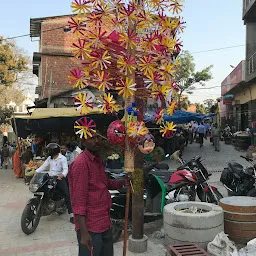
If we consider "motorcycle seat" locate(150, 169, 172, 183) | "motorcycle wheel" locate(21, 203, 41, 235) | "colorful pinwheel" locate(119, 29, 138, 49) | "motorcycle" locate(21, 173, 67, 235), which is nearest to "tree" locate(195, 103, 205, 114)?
"motorcycle seat" locate(150, 169, 172, 183)

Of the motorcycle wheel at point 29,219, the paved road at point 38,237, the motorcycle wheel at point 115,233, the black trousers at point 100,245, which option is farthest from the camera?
the motorcycle wheel at point 29,219

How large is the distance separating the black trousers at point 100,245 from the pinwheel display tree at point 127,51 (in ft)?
2.70

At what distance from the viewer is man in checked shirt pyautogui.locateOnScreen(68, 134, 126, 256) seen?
9.45ft

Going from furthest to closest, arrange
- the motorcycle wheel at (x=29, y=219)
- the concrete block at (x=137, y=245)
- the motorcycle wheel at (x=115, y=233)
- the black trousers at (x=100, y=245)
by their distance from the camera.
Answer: the motorcycle wheel at (x=29, y=219), the motorcycle wheel at (x=115, y=233), the concrete block at (x=137, y=245), the black trousers at (x=100, y=245)

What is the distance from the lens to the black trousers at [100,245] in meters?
2.99

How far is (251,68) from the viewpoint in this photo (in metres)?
17.9

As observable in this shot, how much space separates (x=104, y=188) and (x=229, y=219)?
2553mm

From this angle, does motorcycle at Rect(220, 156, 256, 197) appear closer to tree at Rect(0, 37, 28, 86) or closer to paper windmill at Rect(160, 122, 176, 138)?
paper windmill at Rect(160, 122, 176, 138)

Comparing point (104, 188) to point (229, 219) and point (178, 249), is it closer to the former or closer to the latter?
point (178, 249)

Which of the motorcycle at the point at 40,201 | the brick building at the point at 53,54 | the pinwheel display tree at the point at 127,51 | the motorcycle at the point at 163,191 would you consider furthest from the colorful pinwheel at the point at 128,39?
the brick building at the point at 53,54

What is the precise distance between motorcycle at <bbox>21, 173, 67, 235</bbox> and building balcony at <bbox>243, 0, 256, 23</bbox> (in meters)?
14.5

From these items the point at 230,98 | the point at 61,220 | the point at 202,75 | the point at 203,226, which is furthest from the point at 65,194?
the point at 202,75

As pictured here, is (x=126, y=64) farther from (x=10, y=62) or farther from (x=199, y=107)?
(x=199, y=107)

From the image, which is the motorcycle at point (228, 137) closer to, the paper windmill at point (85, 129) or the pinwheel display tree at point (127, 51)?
the pinwheel display tree at point (127, 51)
